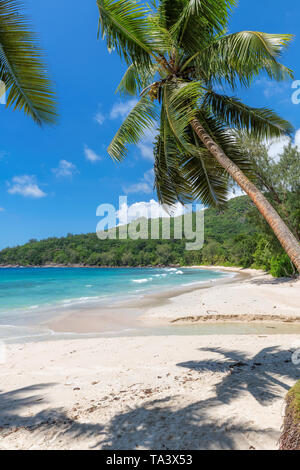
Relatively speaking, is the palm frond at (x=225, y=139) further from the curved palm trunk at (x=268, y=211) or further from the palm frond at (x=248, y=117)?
the curved palm trunk at (x=268, y=211)

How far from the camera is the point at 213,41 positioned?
4.73 m

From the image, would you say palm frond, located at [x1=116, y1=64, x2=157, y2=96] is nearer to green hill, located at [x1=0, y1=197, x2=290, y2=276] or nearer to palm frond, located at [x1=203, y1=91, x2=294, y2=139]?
palm frond, located at [x1=203, y1=91, x2=294, y2=139]

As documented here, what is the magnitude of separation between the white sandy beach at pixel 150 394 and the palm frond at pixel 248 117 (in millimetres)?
4685

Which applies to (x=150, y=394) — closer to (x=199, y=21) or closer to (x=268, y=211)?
(x=268, y=211)

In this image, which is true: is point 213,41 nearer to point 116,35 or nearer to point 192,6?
point 192,6

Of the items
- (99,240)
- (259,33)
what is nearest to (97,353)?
(259,33)

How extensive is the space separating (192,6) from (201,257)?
4433 inches

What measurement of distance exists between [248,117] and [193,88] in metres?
1.64

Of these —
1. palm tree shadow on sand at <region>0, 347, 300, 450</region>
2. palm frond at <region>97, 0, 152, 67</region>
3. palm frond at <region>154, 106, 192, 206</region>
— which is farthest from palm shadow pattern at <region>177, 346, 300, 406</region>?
palm frond at <region>97, 0, 152, 67</region>

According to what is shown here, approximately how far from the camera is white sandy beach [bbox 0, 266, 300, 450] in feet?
9.43

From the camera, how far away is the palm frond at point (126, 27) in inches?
153

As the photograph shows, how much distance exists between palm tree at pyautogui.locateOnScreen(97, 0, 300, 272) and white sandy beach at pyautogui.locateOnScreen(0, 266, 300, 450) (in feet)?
7.64

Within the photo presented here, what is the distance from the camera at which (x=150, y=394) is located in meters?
4.00

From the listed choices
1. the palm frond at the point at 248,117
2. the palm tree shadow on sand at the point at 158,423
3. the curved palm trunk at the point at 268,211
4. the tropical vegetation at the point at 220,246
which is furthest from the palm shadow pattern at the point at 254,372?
the tropical vegetation at the point at 220,246
